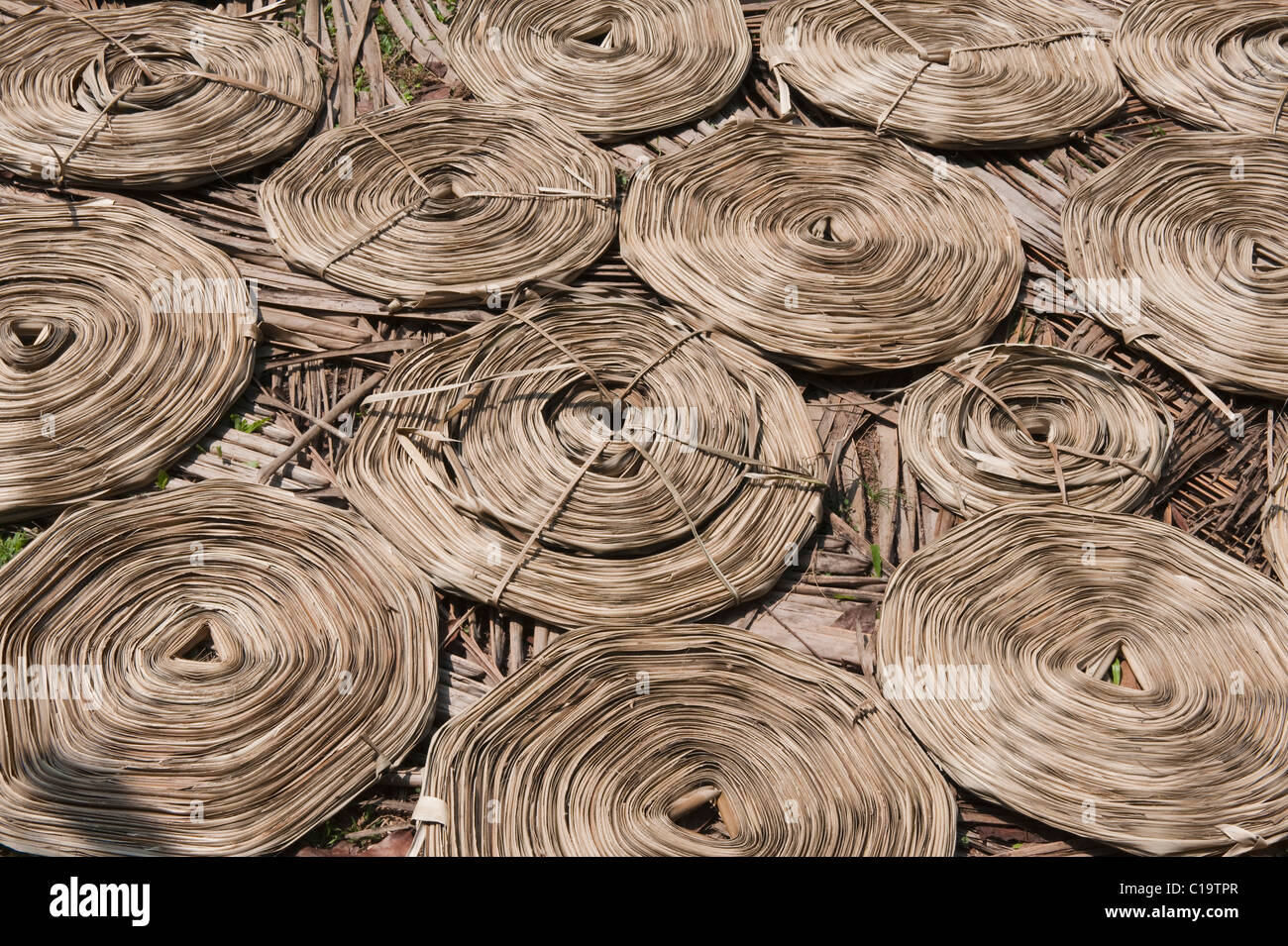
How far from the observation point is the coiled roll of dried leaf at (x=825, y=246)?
9.51ft

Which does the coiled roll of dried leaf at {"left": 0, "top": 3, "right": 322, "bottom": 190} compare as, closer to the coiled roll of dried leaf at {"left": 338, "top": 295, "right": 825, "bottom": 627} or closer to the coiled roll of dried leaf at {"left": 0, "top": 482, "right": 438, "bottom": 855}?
the coiled roll of dried leaf at {"left": 338, "top": 295, "right": 825, "bottom": 627}

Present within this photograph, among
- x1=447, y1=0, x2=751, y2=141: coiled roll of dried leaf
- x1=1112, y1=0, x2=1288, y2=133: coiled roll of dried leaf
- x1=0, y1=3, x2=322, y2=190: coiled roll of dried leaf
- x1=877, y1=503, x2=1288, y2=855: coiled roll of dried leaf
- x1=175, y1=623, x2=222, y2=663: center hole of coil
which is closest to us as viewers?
x1=877, y1=503, x2=1288, y2=855: coiled roll of dried leaf

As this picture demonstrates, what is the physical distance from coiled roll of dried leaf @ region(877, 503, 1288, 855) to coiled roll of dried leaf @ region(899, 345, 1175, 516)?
0.10 metres

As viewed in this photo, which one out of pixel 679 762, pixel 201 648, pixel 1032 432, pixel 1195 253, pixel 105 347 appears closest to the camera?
pixel 679 762

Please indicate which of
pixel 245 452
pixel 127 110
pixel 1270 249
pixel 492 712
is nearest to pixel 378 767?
pixel 492 712

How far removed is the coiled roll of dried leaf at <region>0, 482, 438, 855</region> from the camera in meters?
2.15

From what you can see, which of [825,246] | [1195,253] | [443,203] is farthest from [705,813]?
[1195,253]

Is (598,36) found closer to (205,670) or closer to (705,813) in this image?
(205,670)

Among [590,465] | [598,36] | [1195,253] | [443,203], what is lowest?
[590,465]

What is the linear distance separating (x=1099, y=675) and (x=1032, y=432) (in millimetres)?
683

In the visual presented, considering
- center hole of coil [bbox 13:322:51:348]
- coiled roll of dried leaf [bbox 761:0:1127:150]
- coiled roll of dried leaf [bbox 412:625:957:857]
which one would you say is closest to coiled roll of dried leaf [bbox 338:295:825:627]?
coiled roll of dried leaf [bbox 412:625:957:857]

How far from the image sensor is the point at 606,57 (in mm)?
3508

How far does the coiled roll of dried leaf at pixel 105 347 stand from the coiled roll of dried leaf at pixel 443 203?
0.30 meters

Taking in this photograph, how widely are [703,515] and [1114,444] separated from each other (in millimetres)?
1115
